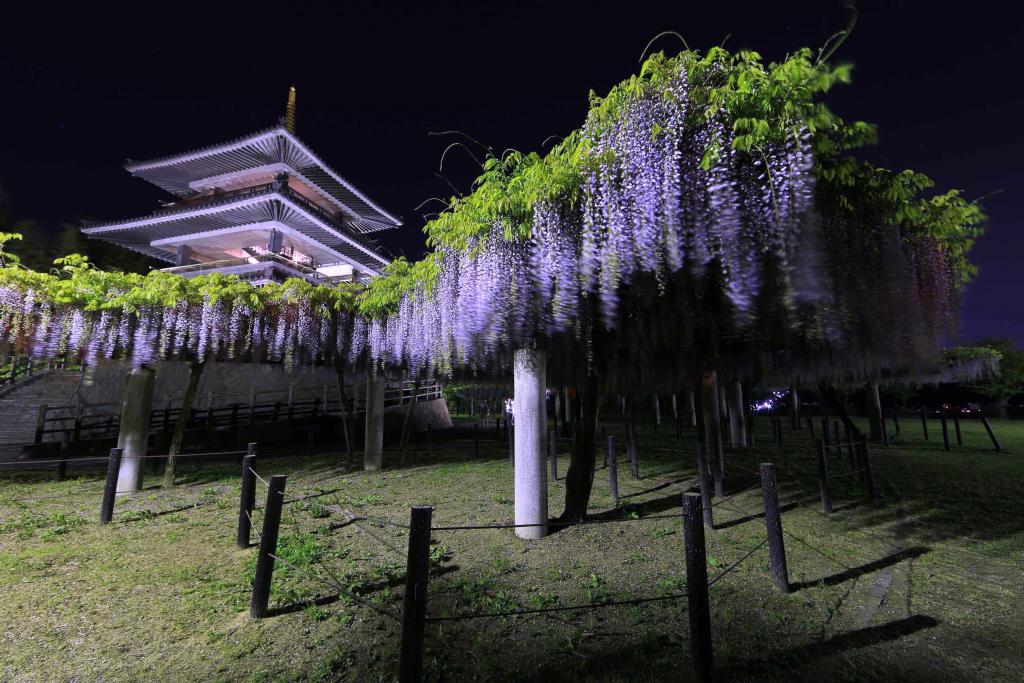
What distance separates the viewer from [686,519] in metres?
2.69

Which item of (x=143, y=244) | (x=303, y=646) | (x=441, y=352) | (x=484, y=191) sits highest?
(x=143, y=244)

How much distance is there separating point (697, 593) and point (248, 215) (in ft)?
92.8

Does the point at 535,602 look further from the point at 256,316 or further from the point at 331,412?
the point at 331,412

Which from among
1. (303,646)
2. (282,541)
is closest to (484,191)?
(303,646)

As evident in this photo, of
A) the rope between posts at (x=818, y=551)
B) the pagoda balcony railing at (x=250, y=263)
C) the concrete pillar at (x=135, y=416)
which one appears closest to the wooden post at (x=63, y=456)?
the concrete pillar at (x=135, y=416)

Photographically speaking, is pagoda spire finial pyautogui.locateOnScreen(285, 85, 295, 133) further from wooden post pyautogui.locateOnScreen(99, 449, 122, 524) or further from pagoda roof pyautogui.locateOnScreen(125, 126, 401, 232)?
wooden post pyautogui.locateOnScreen(99, 449, 122, 524)

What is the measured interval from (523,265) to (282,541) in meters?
4.14

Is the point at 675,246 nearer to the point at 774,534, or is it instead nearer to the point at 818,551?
the point at 774,534

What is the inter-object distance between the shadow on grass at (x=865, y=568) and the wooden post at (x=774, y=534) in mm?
144

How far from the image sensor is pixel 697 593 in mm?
2621

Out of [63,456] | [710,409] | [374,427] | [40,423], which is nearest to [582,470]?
[710,409]

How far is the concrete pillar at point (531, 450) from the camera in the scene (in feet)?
17.1

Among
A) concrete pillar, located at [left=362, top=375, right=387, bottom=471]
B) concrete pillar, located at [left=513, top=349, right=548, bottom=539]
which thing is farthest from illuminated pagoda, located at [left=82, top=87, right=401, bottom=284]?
concrete pillar, located at [left=513, top=349, right=548, bottom=539]

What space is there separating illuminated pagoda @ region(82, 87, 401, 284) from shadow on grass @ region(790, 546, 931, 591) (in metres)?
22.8
